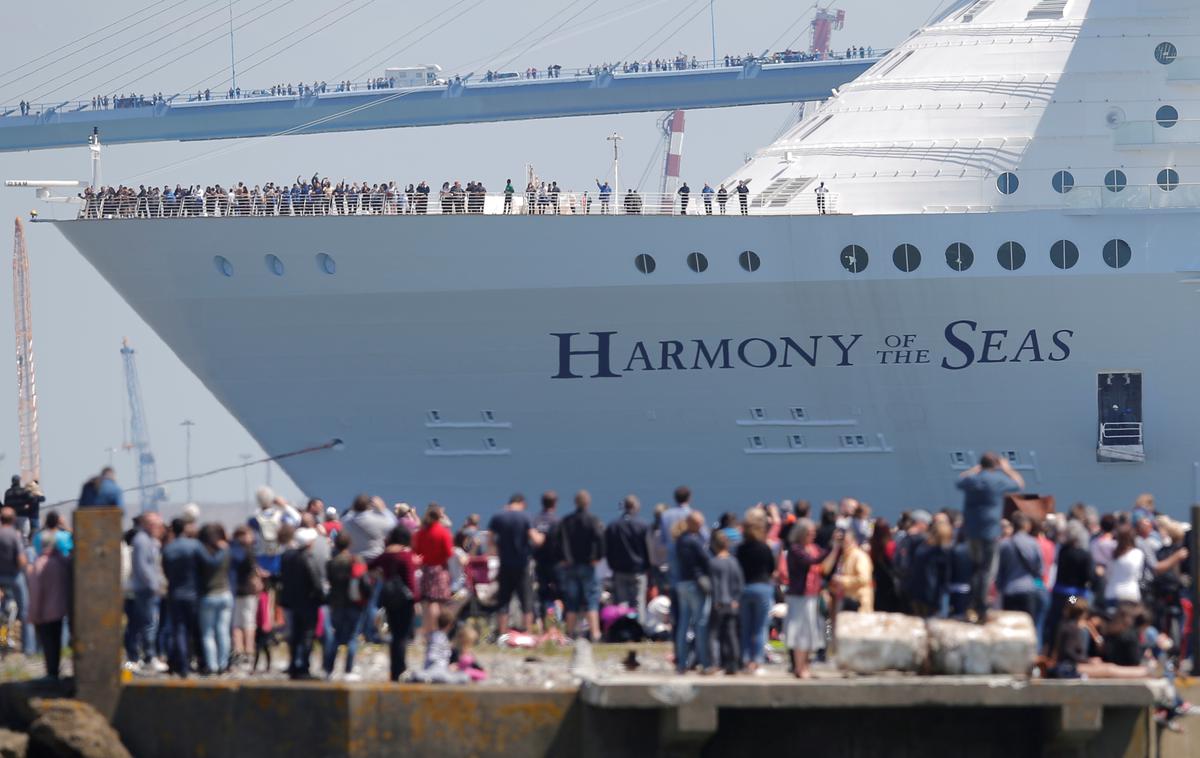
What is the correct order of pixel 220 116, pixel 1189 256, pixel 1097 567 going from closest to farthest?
pixel 1097 567 < pixel 1189 256 < pixel 220 116

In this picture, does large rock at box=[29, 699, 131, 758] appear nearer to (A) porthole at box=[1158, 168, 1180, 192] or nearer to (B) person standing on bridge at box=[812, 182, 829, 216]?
(B) person standing on bridge at box=[812, 182, 829, 216]

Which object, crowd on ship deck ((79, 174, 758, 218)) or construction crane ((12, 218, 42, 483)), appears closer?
crowd on ship deck ((79, 174, 758, 218))

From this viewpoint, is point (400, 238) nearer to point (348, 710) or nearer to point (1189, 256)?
point (1189, 256)

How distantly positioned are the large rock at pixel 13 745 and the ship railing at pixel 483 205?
59.1ft

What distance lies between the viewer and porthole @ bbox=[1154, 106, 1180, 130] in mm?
33531

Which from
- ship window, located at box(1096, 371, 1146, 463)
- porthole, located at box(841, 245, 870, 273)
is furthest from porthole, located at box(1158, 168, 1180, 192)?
porthole, located at box(841, 245, 870, 273)

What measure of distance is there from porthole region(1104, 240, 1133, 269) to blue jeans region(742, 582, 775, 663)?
1781cm

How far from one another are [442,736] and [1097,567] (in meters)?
6.03

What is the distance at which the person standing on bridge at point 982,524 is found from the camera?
16031 mm

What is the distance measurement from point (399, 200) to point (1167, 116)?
12963mm

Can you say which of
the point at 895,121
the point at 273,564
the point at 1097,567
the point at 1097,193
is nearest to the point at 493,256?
the point at 895,121

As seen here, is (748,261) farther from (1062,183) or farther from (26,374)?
(26,374)

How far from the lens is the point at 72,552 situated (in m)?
16.2

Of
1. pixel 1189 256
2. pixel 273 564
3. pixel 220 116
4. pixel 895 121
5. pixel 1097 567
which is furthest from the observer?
pixel 220 116
